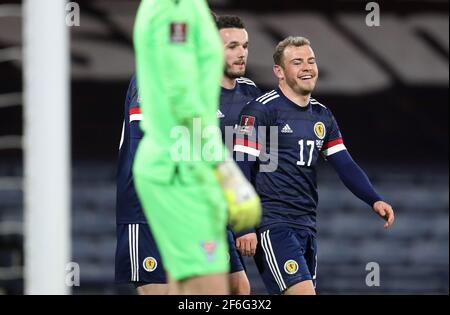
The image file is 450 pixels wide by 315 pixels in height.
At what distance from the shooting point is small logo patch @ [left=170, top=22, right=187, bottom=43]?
13.2 ft

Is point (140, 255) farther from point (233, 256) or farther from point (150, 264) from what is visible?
point (233, 256)

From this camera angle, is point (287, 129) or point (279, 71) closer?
point (287, 129)

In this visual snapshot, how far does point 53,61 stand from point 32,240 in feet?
2.26

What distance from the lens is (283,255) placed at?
240 inches

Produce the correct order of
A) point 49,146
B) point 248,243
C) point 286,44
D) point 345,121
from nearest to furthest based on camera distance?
point 49,146, point 248,243, point 286,44, point 345,121

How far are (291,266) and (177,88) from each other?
89.5 inches

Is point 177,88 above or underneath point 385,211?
above

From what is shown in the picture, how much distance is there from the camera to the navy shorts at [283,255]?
6078 millimetres

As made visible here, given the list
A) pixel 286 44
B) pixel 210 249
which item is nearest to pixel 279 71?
pixel 286 44

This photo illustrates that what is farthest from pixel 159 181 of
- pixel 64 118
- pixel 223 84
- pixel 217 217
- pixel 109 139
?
pixel 109 139

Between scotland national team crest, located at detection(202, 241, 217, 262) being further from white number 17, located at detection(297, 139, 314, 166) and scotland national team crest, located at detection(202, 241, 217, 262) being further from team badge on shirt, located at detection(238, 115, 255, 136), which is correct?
white number 17, located at detection(297, 139, 314, 166)

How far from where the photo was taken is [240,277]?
6.05 metres

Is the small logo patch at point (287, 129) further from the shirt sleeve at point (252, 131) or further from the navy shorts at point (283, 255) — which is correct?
the navy shorts at point (283, 255)

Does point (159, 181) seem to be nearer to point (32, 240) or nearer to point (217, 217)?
point (217, 217)
